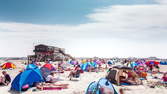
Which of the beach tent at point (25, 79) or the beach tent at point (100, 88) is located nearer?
the beach tent at point (100, 88)

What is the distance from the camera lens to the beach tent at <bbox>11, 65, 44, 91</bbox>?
467 inches

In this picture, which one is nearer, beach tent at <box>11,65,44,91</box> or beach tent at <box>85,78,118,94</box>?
beach tent at <box>85,78,118,94</box>

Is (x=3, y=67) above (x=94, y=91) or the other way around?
the other way around

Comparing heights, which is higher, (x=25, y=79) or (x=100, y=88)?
(x=100, y=88)

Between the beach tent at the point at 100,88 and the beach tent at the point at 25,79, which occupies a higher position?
the beach tent at the point at 100,88

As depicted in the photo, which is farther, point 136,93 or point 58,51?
point 58,51

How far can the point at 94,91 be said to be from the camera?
8.07 metres

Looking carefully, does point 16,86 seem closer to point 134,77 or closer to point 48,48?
point 134,77

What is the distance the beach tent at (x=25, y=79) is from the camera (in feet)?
38.9

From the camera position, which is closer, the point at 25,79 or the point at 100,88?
the point at 100,88

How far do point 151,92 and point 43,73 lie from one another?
7946 millimetres

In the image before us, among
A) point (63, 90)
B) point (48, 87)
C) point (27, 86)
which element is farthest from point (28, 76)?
point (63, 90)

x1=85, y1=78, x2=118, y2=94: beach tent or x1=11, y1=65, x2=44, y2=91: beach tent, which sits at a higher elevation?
x1=85, y1=78, x2=118, y2=94: beach tent

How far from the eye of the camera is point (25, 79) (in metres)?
12.1
